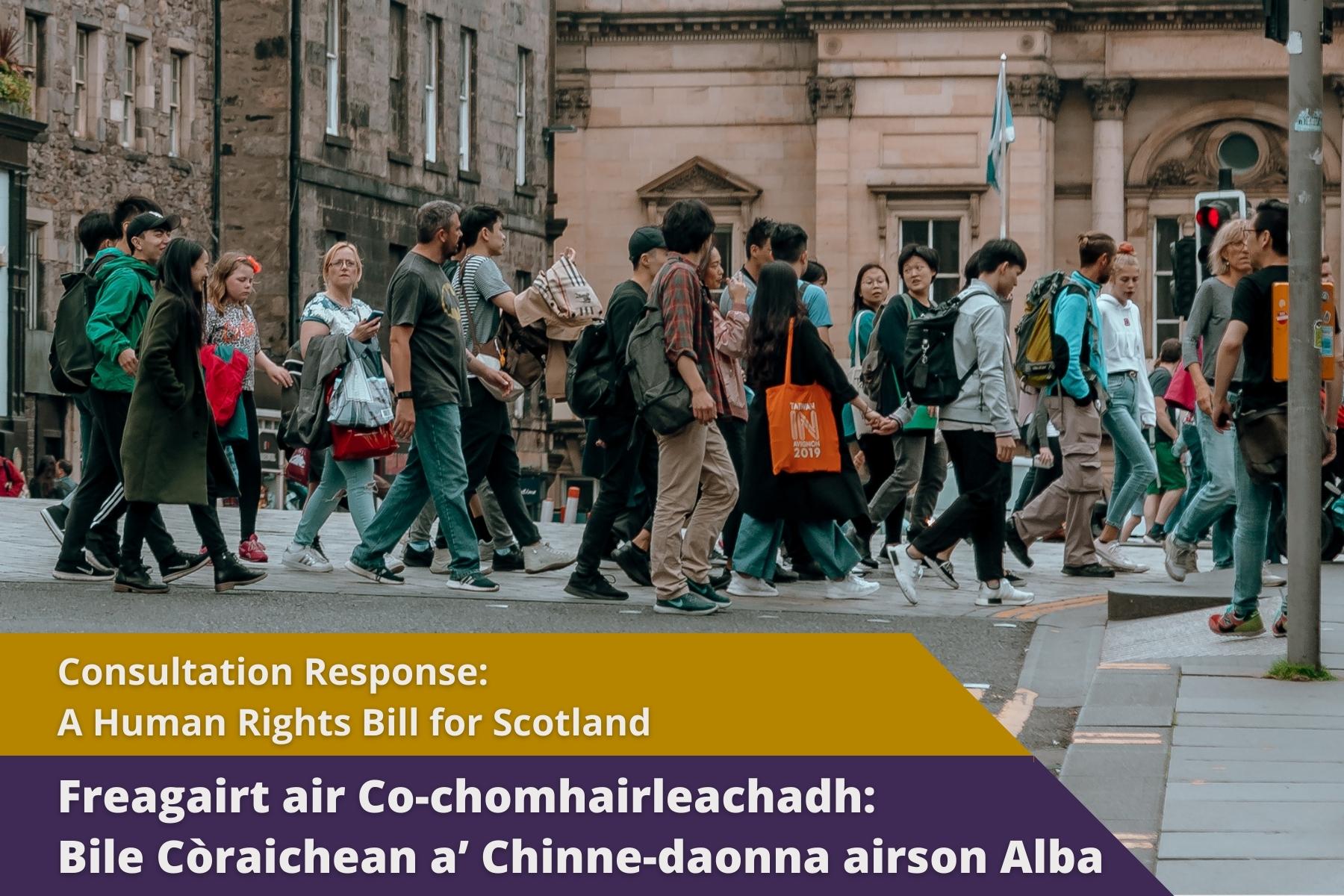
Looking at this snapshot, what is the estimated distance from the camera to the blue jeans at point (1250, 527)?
34.1 ft

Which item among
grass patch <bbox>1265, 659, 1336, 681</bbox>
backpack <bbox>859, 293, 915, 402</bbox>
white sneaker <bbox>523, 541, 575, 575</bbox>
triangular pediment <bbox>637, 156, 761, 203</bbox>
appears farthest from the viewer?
triangular pediment <bbox>637, 156, 761, 203</bbox>

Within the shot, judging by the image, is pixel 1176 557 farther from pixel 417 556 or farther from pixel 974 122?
pixel 974 122

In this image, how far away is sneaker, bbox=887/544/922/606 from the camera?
42.5ft

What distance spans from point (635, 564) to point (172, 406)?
285 cm

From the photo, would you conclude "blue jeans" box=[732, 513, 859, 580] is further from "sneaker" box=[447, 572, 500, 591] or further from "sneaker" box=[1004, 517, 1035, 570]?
"sneaker" box=[1004, 517, 1035, 570]

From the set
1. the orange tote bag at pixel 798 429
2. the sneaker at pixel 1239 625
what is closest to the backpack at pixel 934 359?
the orange tote bag at pixel 798 429

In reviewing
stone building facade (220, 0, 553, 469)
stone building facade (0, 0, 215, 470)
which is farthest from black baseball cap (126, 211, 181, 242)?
stone building facade (220, 0, 553, 469)

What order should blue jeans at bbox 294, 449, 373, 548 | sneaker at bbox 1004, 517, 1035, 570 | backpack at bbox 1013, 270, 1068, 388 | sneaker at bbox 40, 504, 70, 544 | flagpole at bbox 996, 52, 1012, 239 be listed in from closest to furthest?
blue jeans at bbox 294, 449, 373, 548
backpack at bbox 1013, 270, 1068, 388
sneaker at bbox 40, 504, 70, 544
sneaker at bbox 1004, 517, 1035, 570
flagpole at bbox 996, 52, 1012, 239

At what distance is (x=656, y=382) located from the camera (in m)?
11.9

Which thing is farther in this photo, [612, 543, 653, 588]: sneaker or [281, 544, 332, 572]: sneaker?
[281, 544, 332, 572]: sneaker

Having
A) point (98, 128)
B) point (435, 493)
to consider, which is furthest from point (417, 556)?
point (98, 128)

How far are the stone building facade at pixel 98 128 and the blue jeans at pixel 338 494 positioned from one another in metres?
21.6

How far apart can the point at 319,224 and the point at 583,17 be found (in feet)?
51.1

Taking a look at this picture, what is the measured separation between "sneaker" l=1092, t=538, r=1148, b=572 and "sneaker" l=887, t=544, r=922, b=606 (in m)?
2.67
